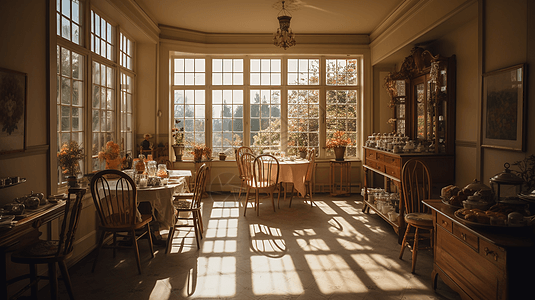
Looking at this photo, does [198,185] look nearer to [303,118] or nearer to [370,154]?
[370,154]

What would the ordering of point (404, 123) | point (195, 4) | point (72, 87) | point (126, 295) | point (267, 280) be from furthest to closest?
point (404, 123) → point (195, 4) → point (72, 87) → point (267, 280) → point (126, 295)

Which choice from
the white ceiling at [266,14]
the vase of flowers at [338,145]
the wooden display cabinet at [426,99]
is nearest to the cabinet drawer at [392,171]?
the wooden display cabinet at [426,99]

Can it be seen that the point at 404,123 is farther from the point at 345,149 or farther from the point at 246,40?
the point at 246,40

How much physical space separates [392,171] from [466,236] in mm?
2319

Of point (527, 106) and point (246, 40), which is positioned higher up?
point (246, 40)

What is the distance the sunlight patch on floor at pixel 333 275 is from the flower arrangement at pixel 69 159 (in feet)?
9.20

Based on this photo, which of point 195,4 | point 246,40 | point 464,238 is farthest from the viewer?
point 246,40

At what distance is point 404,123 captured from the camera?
20.0ft

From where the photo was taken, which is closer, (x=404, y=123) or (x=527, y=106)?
(x=527, y=106)

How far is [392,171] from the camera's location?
4.80m

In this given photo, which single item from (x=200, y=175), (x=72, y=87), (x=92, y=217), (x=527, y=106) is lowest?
(x=92, y=217)

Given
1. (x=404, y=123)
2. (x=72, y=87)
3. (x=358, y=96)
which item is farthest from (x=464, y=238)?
(x=358, y=96)

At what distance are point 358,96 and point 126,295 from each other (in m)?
6.38

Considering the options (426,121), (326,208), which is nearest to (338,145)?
(326,208)
